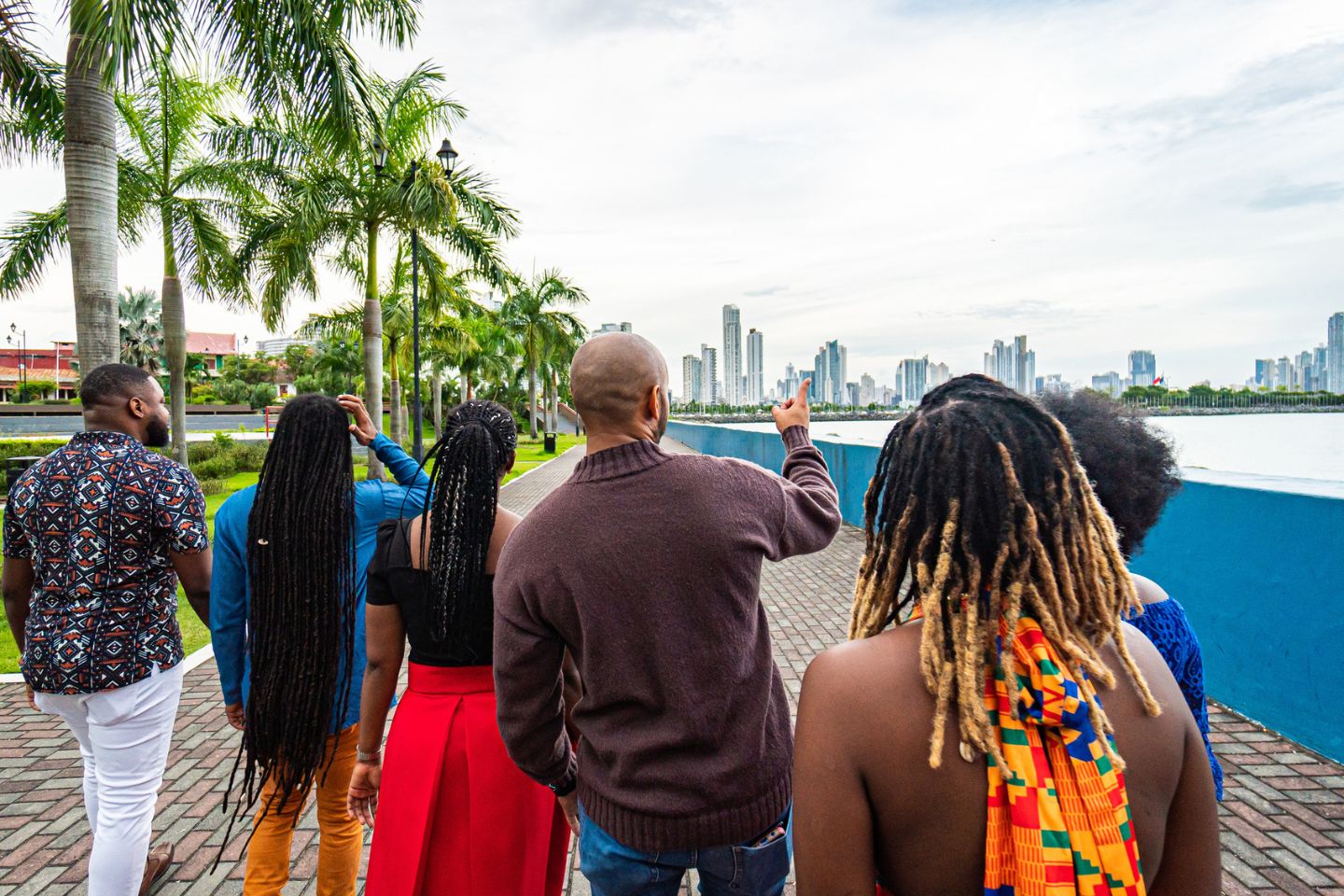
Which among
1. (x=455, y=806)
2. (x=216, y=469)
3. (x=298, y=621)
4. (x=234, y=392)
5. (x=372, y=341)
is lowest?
(x=216, y=469)

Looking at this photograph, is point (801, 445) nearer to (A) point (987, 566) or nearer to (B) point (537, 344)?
(A) point (987, 566)

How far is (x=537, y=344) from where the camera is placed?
37.1m

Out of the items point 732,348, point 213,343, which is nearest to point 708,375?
point 732,348

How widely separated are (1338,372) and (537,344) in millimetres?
30803

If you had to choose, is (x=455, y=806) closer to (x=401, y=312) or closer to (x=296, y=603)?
(x=296, y=603)

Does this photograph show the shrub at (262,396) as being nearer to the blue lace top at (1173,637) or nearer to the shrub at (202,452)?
the shrub at (202,452)

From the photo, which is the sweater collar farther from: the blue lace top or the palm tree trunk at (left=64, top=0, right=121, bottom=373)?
the palm tree trunk at (left=64, top=0, right=121, bottom=373)

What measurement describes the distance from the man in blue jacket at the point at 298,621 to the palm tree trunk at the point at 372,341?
520 inches

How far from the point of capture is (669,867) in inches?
67.6

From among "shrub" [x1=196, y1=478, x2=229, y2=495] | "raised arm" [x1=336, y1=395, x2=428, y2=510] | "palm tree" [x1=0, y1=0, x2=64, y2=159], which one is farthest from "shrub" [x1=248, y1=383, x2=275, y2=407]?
"raised arm" [x1=336, y1=395, x2=428, y2=510]

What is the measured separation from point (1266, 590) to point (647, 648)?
463 cm

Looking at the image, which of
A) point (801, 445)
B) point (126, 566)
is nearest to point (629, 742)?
point (801, 445)

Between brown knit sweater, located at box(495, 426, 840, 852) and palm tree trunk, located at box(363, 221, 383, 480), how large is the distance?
1443cm

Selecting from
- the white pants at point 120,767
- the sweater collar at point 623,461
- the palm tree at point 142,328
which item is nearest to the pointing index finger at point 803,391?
the sweater collar at point 623,461
